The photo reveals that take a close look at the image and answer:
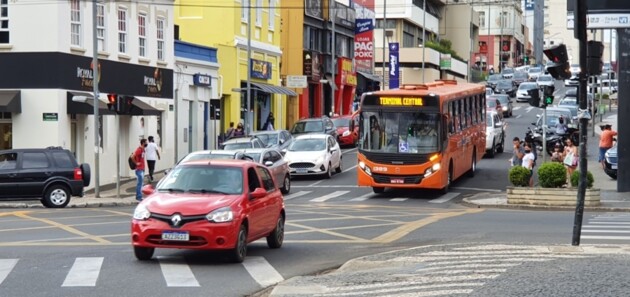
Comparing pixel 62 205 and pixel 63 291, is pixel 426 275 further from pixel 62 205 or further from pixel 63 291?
pixel 62 205

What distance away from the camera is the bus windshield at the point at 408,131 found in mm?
33281

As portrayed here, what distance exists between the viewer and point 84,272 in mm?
16109

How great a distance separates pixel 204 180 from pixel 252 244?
308 centimetres

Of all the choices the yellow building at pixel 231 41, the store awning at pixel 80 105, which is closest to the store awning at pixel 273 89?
the yellow building at pixel 231 41

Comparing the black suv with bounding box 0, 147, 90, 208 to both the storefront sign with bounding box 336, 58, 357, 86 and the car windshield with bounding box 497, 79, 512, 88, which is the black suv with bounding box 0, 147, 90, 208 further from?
the car windshield with bounding box 497, 79, 512, 88

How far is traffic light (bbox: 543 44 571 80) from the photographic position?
18.0 meters

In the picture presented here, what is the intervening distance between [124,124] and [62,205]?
13.2 meters

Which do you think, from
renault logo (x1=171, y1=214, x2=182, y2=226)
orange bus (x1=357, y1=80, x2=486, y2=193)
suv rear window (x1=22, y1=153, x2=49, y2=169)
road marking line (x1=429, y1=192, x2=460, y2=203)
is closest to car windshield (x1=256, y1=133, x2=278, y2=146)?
road marking line (x1=429, y1=192, x2=460, y2=203)

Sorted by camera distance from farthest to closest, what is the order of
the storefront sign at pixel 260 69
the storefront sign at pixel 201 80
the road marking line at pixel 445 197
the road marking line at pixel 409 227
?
1. the storefront sign at pixel 260 69
2. the storefront sign at pixel 201 80
3. the road marking line at pixel 445 197
4. the road marking line at pixel 409 227

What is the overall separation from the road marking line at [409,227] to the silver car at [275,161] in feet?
25.0

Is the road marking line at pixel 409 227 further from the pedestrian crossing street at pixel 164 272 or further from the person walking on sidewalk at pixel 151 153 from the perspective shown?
the person walking on sidewalk at pixel 151 153

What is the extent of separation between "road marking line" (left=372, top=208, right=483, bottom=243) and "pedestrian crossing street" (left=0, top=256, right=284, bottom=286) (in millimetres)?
4104

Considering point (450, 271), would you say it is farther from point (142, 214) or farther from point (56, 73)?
point (56, 73)

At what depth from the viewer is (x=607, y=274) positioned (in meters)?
13.9
